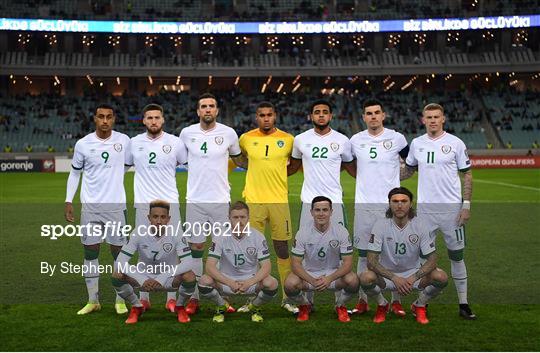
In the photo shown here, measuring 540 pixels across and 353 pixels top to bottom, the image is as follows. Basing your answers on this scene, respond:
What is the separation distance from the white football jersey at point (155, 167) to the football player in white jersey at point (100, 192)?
25 centimetres

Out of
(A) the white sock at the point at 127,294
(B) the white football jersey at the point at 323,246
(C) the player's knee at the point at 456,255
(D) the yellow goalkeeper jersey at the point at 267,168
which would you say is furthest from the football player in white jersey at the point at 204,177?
(C) the player's knee at the point at 456,255

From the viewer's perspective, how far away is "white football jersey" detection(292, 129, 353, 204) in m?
8.30

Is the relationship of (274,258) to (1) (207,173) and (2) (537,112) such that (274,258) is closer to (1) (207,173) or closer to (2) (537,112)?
(1) (207,173)

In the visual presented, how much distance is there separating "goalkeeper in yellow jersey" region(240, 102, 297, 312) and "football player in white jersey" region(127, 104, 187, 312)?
37.7 inches

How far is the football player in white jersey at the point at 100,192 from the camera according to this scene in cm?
827

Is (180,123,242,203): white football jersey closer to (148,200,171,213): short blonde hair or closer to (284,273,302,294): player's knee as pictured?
(148,200,171,213): short blonde hair

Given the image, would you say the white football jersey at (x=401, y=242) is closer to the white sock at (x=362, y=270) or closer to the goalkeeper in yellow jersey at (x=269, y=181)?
the white sock at (x=362, y=270)

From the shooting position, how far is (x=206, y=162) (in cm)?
845

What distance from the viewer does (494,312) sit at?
809 centimetres

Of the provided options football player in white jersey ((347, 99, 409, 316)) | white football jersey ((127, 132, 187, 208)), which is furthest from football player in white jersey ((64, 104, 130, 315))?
football player in white jersey ((347, 99, 409, 316))

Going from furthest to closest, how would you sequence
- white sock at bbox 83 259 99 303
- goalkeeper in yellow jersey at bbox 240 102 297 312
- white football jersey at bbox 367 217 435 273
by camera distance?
goalkeeper in yellow jersey at bbox 240 102 297 312
white sock at bbox 83 259 99 303
white football jersey at bbox 367 217 435 273

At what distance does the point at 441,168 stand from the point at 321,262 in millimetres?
1876

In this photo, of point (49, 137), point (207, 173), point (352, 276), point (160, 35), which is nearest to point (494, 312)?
point (352, 276)

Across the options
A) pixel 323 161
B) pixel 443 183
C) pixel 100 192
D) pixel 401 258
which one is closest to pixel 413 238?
pixel 401 258
